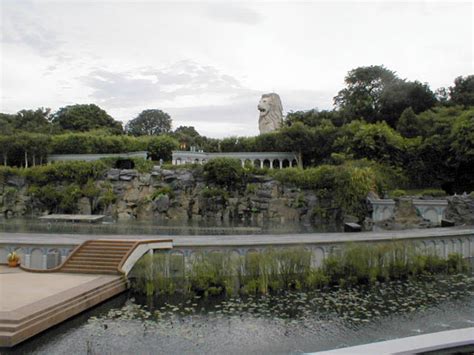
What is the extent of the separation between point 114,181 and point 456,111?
92.7ft

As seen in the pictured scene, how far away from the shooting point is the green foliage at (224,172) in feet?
114

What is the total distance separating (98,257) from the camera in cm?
1241

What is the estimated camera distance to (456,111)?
115 ft

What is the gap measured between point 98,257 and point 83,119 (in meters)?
60.4

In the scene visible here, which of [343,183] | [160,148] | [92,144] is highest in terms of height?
[92,144]

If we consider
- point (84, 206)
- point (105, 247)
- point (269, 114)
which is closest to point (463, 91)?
point (269, 114)

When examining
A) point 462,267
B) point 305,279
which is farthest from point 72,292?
point 462,267

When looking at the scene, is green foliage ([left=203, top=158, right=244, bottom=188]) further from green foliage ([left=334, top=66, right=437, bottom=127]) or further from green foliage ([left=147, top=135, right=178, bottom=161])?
green foliage ([left=334, top=66, right=437, bottom=127])

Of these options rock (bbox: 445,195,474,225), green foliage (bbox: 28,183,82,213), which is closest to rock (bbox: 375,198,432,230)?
rock (bbox: 445,195,474,225)

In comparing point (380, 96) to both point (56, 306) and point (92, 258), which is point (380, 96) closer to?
point (92, 258)

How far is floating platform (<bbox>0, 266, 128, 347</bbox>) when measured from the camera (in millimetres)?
7773

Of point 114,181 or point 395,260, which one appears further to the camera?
point 114,181

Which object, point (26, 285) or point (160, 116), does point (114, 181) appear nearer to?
point (26, 285)

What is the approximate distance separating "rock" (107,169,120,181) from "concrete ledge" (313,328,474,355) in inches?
1379
